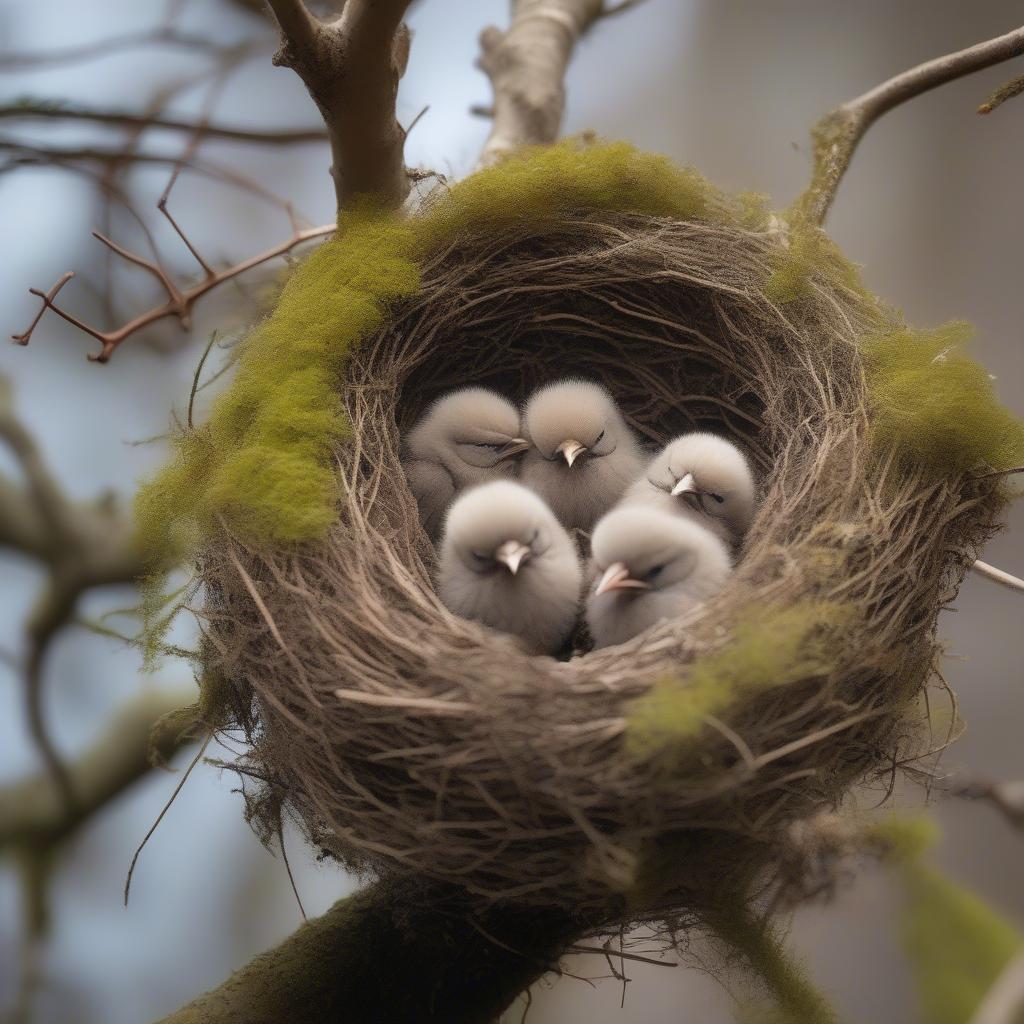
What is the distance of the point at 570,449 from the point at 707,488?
0.77 feet

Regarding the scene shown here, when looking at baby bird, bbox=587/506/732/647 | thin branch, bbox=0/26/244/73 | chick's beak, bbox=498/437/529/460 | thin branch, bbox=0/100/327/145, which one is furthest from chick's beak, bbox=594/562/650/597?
thin branch, bbox=0/26/244/73

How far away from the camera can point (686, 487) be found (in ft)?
4.82

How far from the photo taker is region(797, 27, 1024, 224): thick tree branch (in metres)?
1.61

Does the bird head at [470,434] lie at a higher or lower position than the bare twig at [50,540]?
lower

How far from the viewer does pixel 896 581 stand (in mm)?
1180

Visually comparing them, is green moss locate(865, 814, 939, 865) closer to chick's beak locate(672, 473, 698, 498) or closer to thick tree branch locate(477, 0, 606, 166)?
chick's beak locate(672, 473, 698, 498)

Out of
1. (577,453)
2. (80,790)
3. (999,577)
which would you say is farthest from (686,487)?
(80,790)

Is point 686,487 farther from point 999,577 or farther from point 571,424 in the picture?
point 999,577

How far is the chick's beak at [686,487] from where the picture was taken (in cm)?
147

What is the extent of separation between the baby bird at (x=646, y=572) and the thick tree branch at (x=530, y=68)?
0.85 meters

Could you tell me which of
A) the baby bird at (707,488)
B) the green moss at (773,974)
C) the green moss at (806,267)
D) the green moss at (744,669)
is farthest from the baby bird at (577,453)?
the green moss at (773,974)

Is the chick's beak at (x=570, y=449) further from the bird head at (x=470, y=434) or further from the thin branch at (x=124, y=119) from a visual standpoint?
the thin branch at (x=124, y=119)

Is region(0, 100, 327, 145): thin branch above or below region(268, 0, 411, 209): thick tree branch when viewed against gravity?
above

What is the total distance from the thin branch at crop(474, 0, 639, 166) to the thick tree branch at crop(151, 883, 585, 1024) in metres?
1.32
